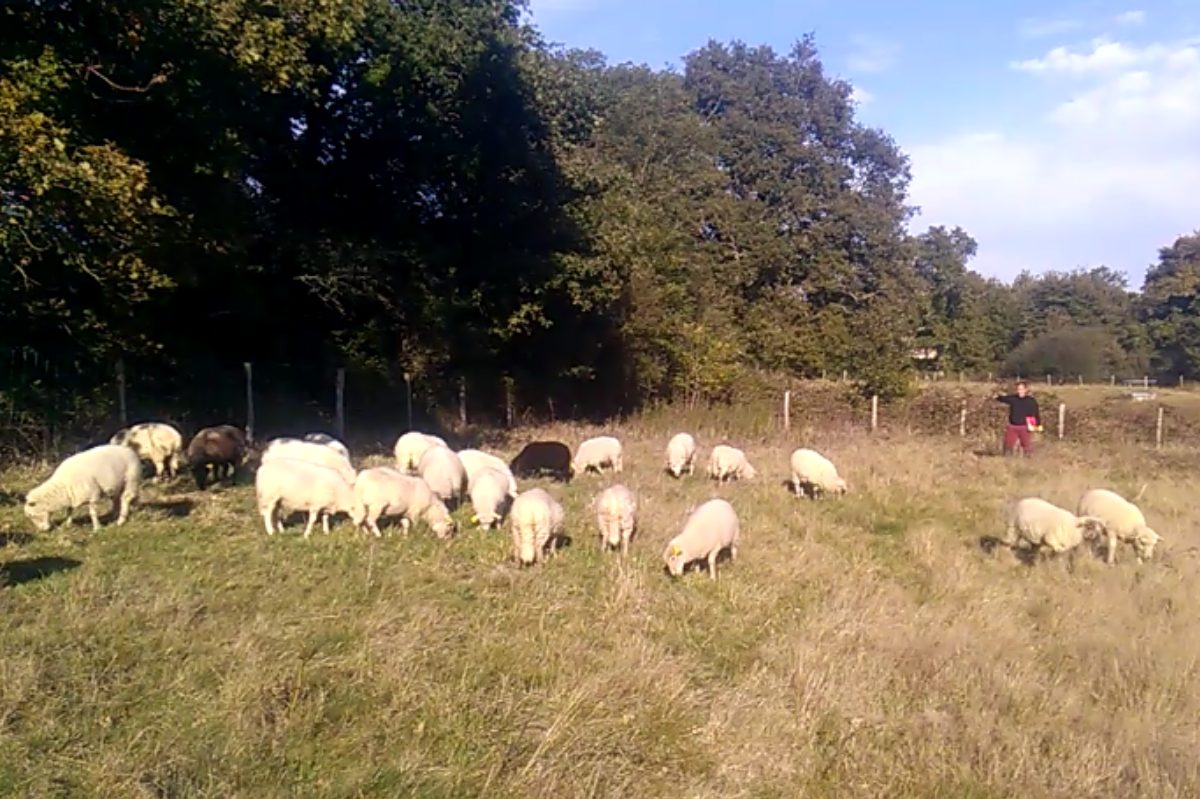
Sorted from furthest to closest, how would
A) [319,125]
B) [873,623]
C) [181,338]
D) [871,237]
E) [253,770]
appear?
1. [871,237]
2. [319,125]
3. [181,338]
4. [873,623]
5. [253,770]

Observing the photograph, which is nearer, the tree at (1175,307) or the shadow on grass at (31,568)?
the shadow on grass at (31,568)

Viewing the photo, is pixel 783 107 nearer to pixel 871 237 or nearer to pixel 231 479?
pixel 871 237

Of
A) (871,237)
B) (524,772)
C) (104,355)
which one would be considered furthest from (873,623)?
(871,237)

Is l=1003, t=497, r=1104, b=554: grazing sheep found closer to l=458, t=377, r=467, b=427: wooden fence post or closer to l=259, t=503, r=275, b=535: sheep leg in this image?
l=259, t=503, r=275, b=535: sheep leg

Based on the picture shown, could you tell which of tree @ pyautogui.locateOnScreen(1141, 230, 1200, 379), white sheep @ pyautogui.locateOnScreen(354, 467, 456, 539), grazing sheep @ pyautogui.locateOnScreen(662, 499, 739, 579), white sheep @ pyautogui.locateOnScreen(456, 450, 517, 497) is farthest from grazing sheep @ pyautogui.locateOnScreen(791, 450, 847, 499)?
tree @ pyautogui.locateOnScreen(1141, 230, 1200, 379)

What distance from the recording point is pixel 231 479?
1362cm

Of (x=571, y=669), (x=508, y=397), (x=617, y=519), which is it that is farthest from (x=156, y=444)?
(x=508, y=397)

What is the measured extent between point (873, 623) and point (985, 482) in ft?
31.1

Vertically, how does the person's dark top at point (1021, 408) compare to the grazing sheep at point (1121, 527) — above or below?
above

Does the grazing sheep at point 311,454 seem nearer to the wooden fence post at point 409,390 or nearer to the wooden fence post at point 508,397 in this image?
Answer: the wooden fence post at point 409,390

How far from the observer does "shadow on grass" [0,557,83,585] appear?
25.9 feet

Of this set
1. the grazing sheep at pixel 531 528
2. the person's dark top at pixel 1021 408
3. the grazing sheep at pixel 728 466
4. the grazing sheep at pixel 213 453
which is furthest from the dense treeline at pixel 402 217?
the grazing sheep at pixel 728 466

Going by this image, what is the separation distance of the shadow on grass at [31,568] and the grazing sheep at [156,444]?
4.80 m

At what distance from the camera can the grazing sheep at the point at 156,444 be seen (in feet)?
43.5
